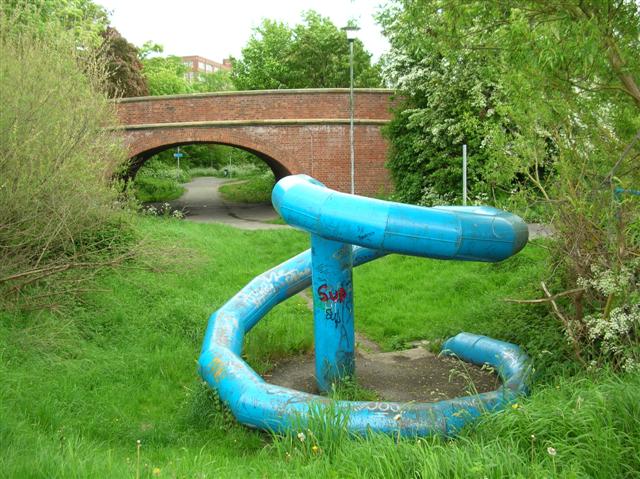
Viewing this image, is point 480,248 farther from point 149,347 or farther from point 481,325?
point 149,347

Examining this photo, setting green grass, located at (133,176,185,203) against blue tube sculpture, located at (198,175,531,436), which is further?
green grass, located at (133,176,185,203)

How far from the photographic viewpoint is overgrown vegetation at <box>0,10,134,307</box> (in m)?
7.51

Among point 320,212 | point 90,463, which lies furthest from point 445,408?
point 90,463

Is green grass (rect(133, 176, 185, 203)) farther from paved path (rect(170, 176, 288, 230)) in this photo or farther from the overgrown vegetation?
the overgrown vegetation

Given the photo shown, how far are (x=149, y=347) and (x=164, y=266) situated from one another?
2.30 metres

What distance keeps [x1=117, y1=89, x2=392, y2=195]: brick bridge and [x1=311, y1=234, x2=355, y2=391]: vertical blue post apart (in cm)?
1599

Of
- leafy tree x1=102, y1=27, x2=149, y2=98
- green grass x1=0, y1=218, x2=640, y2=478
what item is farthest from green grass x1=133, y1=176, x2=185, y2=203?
green grass x1=0, y1=218, x2=640, y2=478

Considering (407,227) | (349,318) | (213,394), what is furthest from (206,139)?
(407,227)

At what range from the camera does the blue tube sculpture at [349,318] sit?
5465mm

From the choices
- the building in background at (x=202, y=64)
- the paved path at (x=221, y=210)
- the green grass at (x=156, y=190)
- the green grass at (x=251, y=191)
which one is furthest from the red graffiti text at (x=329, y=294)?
the building in background at (x=202, y=64)

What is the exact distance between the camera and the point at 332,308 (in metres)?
7.00

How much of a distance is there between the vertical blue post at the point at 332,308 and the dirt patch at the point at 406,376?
0.43m

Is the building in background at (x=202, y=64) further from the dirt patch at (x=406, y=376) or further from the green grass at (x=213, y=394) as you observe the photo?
the dirt patch at (x=406, y=376)

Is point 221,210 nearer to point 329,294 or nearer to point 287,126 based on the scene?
point 287,126
